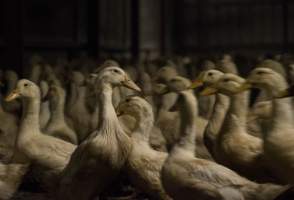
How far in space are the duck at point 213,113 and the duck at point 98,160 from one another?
1.01 meters

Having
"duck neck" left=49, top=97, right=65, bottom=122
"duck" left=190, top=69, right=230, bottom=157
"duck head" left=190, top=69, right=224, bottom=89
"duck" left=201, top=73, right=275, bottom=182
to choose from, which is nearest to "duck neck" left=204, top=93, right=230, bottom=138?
"duck" left=190, top=69, right=230, bottom=157

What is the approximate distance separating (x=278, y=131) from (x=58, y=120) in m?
2.98

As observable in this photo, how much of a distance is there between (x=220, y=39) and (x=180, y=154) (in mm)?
16053

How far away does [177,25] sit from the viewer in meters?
21.6

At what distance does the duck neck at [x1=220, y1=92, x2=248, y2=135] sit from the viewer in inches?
256

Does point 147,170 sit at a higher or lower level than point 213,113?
lower

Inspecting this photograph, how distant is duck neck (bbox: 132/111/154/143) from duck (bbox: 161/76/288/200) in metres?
0.65

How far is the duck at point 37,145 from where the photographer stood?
644cm

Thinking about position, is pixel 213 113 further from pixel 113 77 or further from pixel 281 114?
pixel 281 114

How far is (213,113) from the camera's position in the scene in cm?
720

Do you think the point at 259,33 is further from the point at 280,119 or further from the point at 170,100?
the point at 280,119

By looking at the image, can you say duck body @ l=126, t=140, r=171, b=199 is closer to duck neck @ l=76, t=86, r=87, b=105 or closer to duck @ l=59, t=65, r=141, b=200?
duck @ l=59, t=65, r=141, b=200

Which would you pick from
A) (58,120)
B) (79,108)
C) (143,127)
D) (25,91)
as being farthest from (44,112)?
(143,127)

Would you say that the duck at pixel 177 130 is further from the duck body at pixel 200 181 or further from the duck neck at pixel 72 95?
the duck body at pixel 200 181
